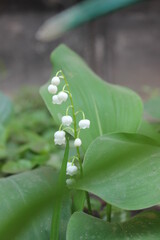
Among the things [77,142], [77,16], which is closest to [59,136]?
[77,142]

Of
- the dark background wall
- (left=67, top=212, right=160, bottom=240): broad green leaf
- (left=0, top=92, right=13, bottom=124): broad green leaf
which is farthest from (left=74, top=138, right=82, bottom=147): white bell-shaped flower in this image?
the dark background wall

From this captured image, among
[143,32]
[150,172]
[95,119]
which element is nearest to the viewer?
[150,172]

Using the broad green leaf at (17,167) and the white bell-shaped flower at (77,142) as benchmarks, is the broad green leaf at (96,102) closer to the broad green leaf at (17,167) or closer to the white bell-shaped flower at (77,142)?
the white bell-shaped flower at (77,142)

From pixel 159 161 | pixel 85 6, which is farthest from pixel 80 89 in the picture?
pixel 85 6

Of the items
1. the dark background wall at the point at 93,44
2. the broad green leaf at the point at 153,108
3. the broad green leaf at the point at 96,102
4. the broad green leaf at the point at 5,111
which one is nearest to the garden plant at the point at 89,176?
the broad green leaf at the point at 96,102

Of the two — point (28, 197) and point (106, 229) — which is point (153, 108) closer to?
point (106, 229)

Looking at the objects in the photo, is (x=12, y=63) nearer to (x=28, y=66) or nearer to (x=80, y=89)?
(x=28, y=66)

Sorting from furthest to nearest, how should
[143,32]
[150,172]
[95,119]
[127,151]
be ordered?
[143,32], [95,119], [150,172], [127,151]
